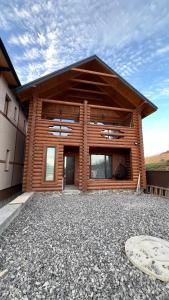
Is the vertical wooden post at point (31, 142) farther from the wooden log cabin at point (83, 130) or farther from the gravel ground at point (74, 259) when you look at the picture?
the gravel ground at point (74, 259)

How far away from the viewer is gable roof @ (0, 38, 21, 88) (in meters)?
6.65

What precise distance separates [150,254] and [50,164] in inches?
295

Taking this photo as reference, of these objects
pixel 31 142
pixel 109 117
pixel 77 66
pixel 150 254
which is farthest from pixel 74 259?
pixel 109 117

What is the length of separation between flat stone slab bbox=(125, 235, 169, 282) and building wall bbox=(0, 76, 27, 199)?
815 cm

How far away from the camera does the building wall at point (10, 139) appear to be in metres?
8.34

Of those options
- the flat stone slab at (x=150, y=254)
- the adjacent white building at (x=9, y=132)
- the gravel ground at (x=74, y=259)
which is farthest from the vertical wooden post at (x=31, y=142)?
the flat stone slab at (x=150, y=254)

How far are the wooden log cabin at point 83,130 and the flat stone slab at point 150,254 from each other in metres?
6.48

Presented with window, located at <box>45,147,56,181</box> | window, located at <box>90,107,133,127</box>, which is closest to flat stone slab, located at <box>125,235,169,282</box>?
window, located at <box>45,147,56,181</box>

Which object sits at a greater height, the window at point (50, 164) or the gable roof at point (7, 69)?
the gable roof at point (7, 69)

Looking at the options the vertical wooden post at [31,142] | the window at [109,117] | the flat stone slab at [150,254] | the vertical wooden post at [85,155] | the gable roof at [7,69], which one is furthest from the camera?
the window at [109,117]

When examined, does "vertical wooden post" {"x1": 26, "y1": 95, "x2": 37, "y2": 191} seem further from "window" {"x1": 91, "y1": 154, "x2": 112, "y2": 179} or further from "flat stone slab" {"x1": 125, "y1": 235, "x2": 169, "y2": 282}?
"flat stone slab" {"x1": 125, "y1": 235, "x2": 169, "y2": 282}

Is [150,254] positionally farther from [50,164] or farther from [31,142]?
[31,142]

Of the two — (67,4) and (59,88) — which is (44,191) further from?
(67,4)

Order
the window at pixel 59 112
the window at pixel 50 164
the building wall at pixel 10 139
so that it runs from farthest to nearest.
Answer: the window at pixel 59 112
the window at pixel 50 164
the building wall at pixel 10 139
